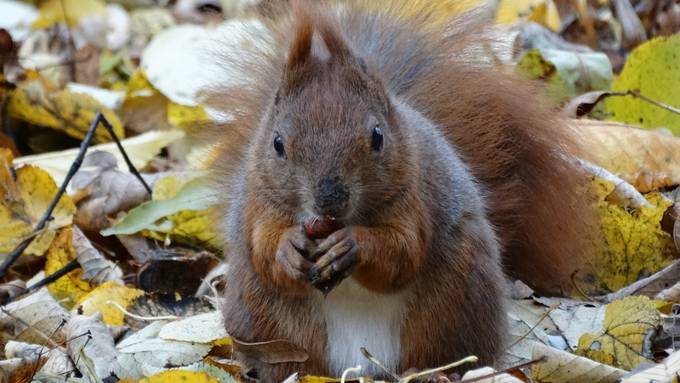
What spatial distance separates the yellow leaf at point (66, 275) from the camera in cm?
256

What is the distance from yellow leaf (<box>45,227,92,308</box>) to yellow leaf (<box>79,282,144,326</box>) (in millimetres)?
150

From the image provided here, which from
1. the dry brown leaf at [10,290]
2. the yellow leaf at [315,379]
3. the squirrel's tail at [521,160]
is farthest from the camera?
the dry brown leaf at [10,290]

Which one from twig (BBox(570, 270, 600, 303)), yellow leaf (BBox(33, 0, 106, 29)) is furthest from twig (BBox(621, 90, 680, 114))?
yellow leaf (BBox(33, 0, 106, 29))

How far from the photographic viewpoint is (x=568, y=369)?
5.82 feet

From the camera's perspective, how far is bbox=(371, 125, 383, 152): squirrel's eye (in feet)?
5.89

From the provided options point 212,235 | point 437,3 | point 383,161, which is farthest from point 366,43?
point 212,235

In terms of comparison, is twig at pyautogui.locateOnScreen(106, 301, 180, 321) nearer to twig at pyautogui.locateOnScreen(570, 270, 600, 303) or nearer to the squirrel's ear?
the squirrel's ear

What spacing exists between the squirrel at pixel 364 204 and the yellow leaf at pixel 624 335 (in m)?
0.16

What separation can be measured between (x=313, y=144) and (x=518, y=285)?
82cm

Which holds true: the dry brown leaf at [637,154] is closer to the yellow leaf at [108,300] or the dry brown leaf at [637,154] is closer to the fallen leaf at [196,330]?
the fallen leaf at [196,330]

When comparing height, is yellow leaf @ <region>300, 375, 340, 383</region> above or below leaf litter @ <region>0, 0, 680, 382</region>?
above

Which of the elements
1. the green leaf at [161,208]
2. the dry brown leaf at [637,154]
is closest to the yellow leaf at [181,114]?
the green leaf at [161,208]

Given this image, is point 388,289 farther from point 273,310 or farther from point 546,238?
point 546,238

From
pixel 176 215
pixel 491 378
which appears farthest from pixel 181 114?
pixel 491 378
